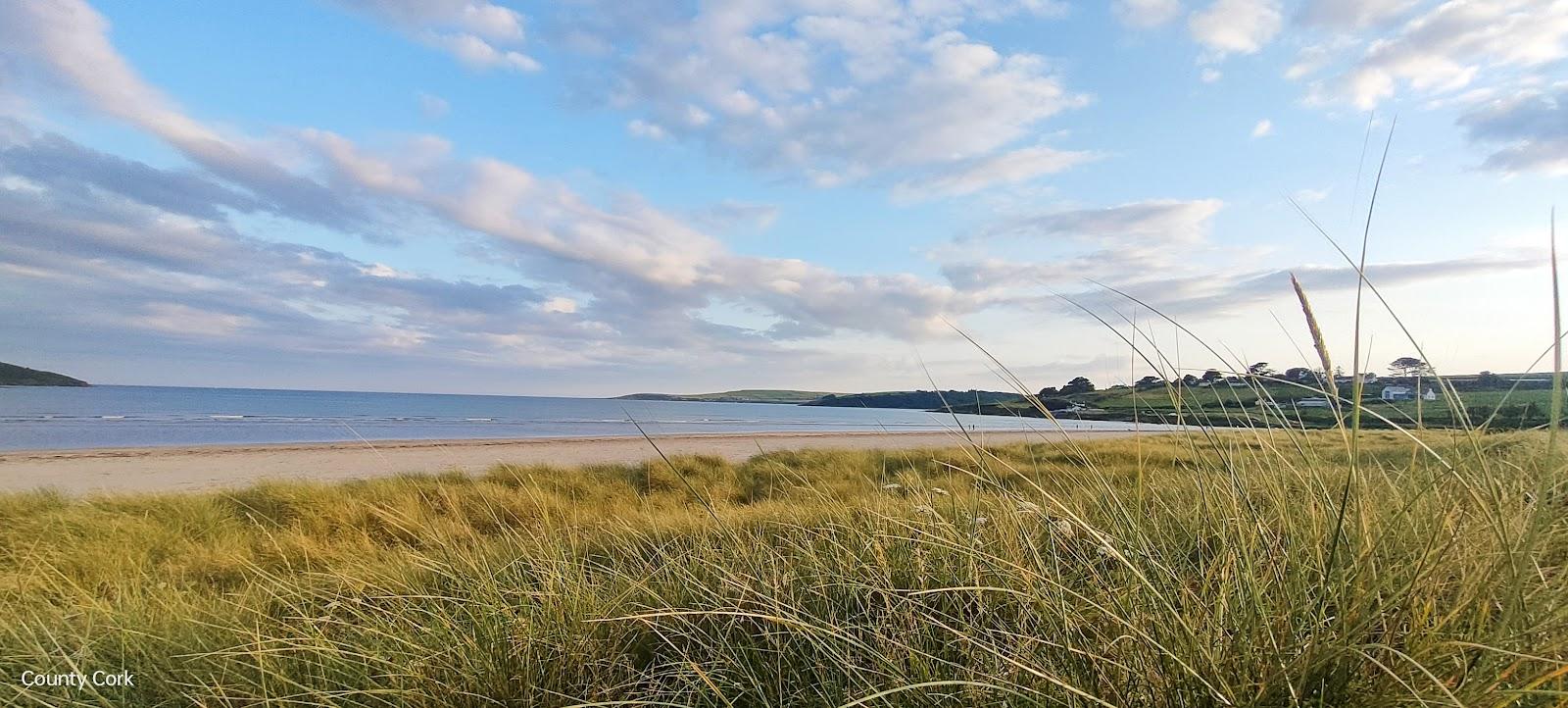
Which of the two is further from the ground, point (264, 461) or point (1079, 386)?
point (1079, 386)

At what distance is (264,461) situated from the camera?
48.0 ft

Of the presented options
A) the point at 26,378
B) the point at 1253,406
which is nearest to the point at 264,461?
the point at 1253,406

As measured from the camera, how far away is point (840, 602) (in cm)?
235

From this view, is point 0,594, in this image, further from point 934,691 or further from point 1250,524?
point 1250,524

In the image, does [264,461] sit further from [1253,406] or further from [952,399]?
[1253,406]

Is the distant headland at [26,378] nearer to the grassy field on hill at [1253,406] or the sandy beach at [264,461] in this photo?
the sandy beach at [264,461]

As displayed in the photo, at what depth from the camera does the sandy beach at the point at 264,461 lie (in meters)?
11.3

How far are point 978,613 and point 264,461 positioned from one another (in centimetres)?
1693

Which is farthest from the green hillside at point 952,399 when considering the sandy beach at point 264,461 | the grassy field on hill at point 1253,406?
the sandy beach at point 264,461

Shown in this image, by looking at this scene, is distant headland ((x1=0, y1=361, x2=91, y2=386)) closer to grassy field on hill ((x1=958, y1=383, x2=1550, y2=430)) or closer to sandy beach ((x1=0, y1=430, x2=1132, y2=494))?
sandy beach ((x1=0, y1=430, x2=1132, y2=494))

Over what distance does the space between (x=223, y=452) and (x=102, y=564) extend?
595 inches

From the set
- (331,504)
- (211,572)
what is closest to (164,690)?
(211,572)

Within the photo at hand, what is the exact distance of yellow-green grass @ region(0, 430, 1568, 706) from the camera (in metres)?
1.21

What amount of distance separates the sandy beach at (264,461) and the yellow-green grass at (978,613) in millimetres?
7855
